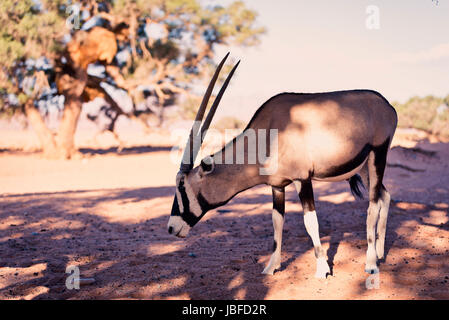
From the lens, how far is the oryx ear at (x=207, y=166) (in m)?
4.39

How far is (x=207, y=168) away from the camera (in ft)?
14.7

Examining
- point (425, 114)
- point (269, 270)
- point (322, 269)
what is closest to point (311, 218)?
point (322, 269)

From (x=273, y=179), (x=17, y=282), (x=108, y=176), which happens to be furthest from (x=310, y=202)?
(x=108, y=176)

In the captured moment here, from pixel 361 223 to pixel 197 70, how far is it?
69.1ft

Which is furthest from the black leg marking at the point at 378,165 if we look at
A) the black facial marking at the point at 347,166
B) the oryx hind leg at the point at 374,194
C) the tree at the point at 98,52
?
the tree at the point at 98,52

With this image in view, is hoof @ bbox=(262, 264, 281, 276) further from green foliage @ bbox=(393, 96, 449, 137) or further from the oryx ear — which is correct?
green foliage @ bbox=(393, 96, 449, 137)

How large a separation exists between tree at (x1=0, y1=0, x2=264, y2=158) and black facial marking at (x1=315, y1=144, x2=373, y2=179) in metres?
17.6

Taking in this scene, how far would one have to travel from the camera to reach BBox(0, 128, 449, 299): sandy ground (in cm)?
442

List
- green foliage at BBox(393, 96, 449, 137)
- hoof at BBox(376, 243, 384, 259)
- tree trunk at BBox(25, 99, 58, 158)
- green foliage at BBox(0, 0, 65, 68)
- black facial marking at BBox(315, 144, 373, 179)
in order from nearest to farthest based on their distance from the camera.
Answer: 1. black facial marking at BBox(315, 144, 373, 179)
2. hoof at BBox(376, 243, 384, 259)
3. green foliage at BBox(0, 0, 65, 68)
4. tree trunk at BBox(25, 99, 58, 158)
5. green foliage at BBox(393, 96, 449, 137)

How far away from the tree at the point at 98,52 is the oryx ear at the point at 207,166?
17.2m

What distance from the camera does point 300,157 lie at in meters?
4.42

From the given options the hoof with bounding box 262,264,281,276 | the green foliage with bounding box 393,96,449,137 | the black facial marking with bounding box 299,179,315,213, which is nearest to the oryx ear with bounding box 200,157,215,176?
the black facial marking with bounding box 299,179,315,213

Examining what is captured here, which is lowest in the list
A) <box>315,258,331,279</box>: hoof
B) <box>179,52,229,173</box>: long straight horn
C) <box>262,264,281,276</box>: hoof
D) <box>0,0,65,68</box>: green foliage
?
<box>262,264,281,276</box>: hoof

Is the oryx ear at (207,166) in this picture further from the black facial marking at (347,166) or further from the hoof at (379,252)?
the hoof at (379,252)
